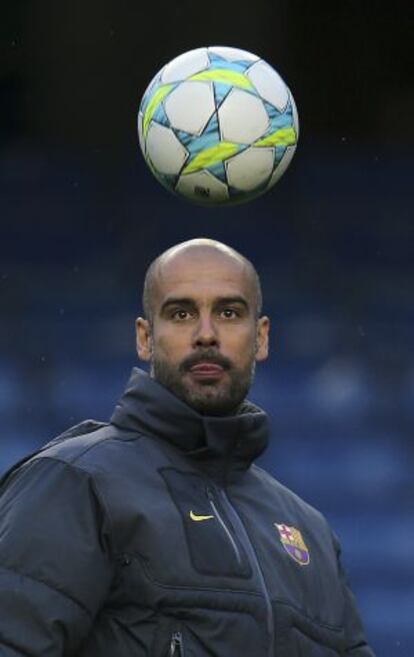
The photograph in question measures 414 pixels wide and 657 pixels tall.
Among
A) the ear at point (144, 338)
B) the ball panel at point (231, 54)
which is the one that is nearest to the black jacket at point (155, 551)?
the ear at point (144, 338)

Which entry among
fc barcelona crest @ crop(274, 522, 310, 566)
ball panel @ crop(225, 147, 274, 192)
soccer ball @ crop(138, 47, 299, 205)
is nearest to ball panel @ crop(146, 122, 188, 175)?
soccer ball @ crop(138, 47, 299, 205)

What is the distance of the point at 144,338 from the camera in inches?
145

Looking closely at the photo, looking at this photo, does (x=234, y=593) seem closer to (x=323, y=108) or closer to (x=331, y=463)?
(x=331, y=463)

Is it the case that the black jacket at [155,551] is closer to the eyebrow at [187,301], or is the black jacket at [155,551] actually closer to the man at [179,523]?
the man at [179,523]

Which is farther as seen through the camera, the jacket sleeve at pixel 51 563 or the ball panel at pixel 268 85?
the ball panel at pixel 268 85

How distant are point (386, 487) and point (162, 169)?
339 centimetres

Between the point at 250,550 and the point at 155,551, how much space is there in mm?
220

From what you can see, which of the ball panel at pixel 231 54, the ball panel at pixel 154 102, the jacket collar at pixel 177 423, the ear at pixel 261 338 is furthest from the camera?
the ball panel at pixel 231 54

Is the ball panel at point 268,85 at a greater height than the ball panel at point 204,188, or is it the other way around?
the ball panel at point 268,85

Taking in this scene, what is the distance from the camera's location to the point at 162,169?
15.0 ft

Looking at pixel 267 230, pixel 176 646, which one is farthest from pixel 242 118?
pixel 267 230

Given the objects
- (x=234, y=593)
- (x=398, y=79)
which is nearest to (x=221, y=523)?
(x=234, y=593)

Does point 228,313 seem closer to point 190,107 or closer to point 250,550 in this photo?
point 250,550

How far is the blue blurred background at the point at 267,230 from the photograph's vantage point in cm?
775
